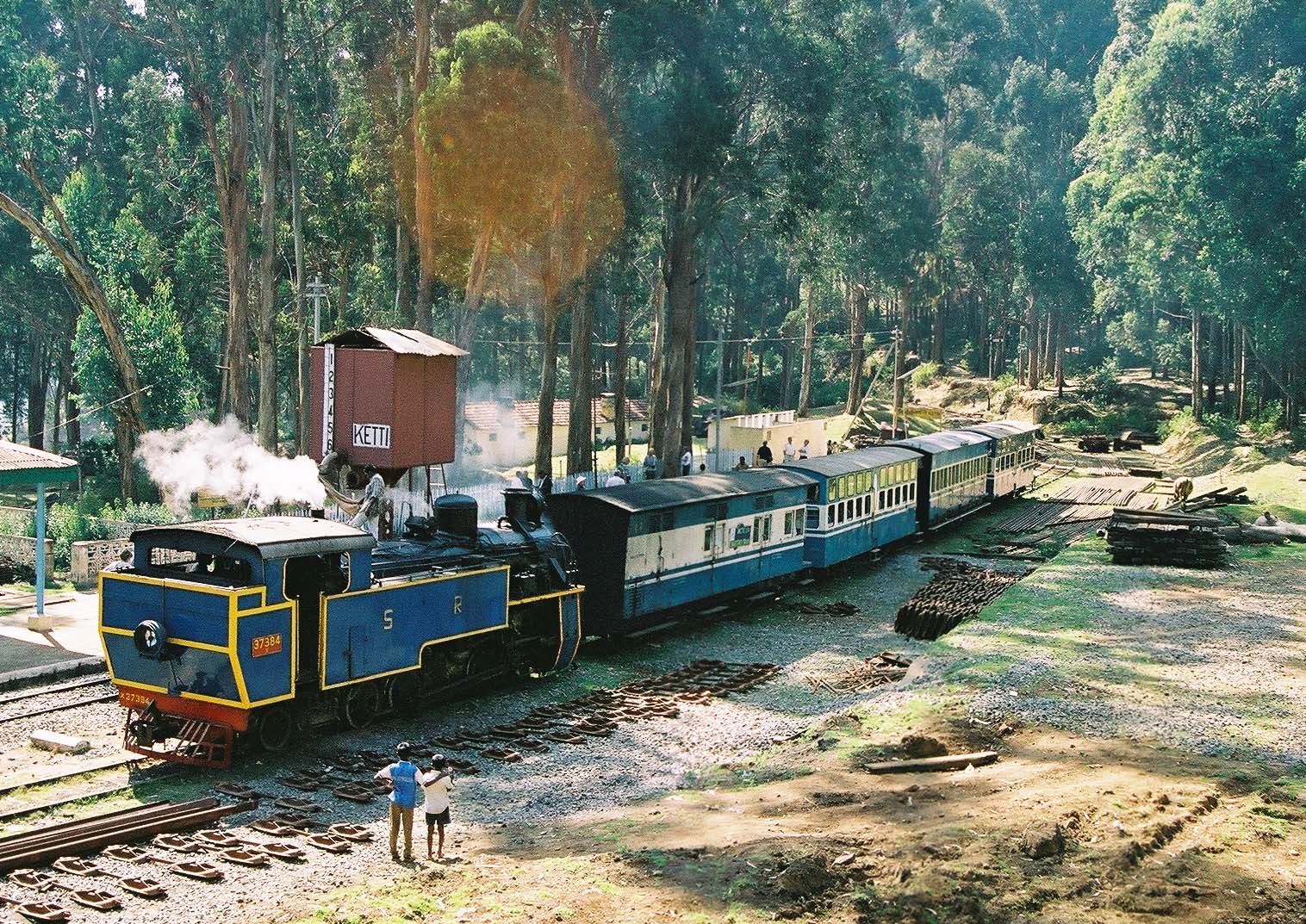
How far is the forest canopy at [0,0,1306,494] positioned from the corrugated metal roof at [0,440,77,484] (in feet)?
37.9

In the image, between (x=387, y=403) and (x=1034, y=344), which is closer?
(x=387, y=403)

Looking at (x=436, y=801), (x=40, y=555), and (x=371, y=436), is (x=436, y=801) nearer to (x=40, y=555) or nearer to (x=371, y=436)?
(x=40, y=555)

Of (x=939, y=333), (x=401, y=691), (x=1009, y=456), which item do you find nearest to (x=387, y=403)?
(x=401, y=691)

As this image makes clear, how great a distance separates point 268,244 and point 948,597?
22.3m

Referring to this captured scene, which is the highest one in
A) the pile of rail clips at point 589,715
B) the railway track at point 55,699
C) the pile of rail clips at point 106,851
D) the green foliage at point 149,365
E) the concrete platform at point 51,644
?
the green foliage at point 149,365

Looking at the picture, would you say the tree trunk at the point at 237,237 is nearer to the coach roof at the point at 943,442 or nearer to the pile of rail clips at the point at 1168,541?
the coach roof at the point at 943,442

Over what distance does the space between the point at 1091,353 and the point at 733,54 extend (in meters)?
57.0

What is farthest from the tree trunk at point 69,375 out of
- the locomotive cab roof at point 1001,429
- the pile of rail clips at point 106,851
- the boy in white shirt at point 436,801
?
the boy in white shirt at point 436,801

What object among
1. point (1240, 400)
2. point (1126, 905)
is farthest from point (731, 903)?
point (1240, 400)

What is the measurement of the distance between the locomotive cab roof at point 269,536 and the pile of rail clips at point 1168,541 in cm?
2093

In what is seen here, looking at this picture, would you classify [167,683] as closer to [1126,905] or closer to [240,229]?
[1126,905]

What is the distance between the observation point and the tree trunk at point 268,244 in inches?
1368

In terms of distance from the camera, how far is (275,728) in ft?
49.3

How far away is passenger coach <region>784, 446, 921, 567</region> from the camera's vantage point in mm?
28516
